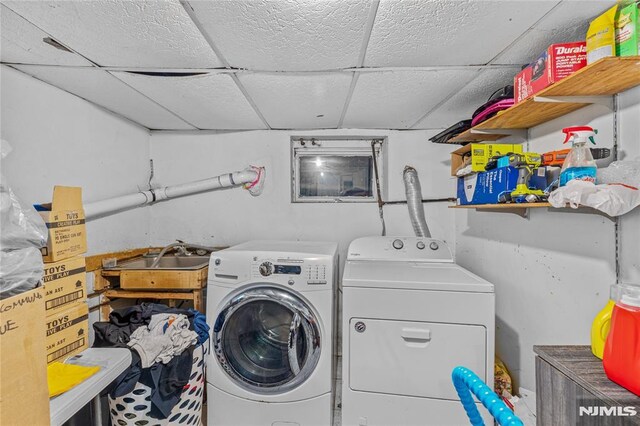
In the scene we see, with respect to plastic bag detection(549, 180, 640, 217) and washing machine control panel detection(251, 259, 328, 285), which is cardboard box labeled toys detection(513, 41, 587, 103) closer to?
plastic bag detection(549, 180, 640, 217)

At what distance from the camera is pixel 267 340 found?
1.75 meters

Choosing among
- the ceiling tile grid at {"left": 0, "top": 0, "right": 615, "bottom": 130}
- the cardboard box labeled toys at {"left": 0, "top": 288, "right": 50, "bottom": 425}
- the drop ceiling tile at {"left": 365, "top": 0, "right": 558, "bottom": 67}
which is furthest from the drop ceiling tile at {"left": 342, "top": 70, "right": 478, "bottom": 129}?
the cardboard box labeled toys at {"left": 0, "top": 288, "right": 50, "bottom": 425}

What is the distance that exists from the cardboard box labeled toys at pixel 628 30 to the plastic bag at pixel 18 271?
1.73 meters

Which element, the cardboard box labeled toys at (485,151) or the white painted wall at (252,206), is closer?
the cardboard box labeled toys at (485,151)

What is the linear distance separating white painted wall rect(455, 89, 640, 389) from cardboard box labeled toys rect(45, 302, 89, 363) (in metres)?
2.02

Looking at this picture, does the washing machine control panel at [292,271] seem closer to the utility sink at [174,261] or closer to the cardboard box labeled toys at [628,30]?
the utility sink at [174,261]

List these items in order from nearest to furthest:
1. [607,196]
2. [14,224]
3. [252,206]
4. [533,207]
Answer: [14,224] < [607,196] < [533,207] < [252,206]

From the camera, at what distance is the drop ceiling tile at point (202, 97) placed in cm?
149

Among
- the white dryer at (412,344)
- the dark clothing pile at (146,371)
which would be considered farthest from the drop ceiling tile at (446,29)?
the dark clothing pile at (146,371)

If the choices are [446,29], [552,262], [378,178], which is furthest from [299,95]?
[552,262]

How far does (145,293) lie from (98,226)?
0.57 metres

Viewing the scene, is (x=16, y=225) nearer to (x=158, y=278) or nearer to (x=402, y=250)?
(x=158, y=278)

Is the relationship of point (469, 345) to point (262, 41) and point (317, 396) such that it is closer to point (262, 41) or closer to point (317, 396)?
point (317, 396)

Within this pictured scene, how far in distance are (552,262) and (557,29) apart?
1.01m
